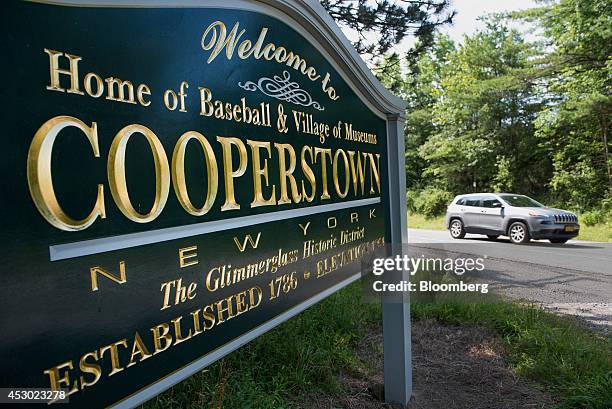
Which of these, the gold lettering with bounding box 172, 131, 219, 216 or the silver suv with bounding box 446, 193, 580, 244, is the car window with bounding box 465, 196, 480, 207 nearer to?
the silver suv with bounding box 446, 193, 580, 244

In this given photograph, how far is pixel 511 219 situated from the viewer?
11633mm

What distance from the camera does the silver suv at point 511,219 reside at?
11078 millimetres

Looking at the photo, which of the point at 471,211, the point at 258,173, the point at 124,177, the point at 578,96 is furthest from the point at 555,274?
the point at 578,96

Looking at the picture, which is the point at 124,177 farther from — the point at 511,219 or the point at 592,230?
the point at 592,230

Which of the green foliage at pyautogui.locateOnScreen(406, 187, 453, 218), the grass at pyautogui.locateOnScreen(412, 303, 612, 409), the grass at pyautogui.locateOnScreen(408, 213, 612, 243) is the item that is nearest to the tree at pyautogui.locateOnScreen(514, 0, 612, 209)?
the grass at pyautogui.locateOnScreen(408, 213, 612, 243)

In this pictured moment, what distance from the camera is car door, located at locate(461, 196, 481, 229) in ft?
41.2

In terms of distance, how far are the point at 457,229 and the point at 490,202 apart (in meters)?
1.38

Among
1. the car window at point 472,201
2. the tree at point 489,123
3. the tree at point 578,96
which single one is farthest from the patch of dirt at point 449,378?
the tree at point 489,123

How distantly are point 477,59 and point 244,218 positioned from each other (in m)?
23.2

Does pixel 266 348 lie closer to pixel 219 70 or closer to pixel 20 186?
pixel 219 70

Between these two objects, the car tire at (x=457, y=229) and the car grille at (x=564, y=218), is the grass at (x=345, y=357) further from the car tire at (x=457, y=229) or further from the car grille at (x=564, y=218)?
the car tire at (x=457, y=229)

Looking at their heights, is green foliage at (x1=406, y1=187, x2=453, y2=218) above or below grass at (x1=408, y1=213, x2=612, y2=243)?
above

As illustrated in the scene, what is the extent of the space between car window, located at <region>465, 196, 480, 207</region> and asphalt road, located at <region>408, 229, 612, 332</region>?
56.1 inches

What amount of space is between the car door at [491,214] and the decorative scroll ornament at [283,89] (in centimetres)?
1091
